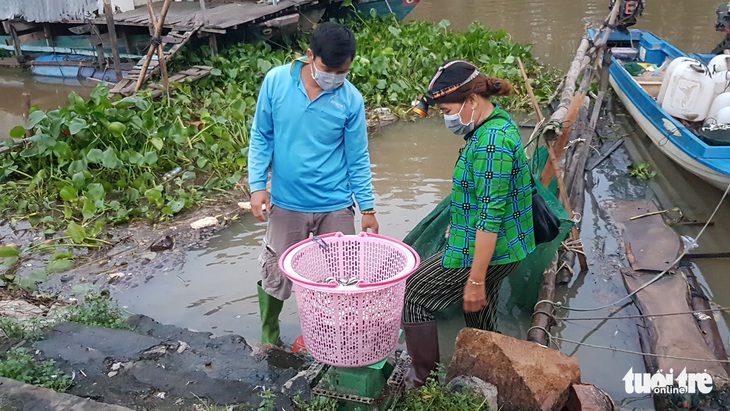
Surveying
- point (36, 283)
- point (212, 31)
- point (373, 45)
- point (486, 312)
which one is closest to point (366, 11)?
point (373, 45)

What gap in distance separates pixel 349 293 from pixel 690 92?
5784 millimetres

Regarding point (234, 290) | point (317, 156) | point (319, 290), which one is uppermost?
point (317, 156)

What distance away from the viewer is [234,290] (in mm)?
4984

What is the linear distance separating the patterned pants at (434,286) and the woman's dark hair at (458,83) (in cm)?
83

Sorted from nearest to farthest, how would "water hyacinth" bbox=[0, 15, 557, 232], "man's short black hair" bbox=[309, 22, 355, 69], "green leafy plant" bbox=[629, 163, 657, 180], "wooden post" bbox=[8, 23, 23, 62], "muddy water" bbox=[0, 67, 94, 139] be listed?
"man's short black hair" bbox=[309, 22, 355, 69] < "water hyacinth" bbox=[0, 15, 557, 232] < "green leafy plant" bbox=[629, 163, 657, 180] < "muddy water" bbox=[0, 67, 94, 139] < "wooden post" bbox=[8, 23, 23, 62]

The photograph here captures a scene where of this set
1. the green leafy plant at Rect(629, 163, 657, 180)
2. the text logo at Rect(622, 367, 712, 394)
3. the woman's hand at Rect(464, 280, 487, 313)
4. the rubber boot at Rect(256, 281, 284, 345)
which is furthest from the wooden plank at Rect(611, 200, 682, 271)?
the rubber boot at Rect(256, 281, 284, 345)

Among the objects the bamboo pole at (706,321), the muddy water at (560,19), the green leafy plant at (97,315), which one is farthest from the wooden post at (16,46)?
the bamboo pole at (706,321)

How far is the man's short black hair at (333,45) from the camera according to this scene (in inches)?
116

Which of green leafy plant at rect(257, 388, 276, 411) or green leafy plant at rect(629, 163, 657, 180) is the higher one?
green leafy plant at rect(257, 388, 276, 411)

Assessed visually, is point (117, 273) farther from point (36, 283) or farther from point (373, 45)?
point (373, 45)

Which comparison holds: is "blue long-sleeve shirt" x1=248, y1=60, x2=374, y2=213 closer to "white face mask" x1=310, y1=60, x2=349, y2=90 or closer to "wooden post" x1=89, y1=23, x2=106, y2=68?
"white face mask" x1=310, y1=60, x2=349, y2=90

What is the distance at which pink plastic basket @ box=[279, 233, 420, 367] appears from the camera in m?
2.43

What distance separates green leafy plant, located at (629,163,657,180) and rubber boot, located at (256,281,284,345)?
15.8ft

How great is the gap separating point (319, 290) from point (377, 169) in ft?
16.4
